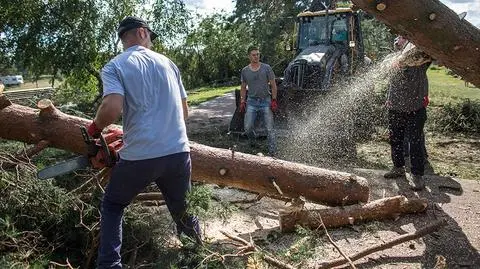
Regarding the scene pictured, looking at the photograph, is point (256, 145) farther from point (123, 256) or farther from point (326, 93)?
point (123, 256)

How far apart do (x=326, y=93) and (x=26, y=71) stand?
720 centimetres

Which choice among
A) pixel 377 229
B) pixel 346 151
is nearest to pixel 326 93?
pixel 346 151

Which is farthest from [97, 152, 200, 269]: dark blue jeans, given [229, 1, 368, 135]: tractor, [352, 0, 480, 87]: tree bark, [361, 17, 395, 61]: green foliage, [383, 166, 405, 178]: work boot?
[361, 17, 395, 61]: green foliage

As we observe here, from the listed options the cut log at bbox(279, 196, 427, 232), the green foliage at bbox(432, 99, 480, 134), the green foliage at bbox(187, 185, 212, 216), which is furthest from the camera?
the green foliage at bbox(432, 99, 480, 134)

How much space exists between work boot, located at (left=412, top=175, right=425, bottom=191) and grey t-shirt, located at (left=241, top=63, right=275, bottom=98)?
2.58 metres

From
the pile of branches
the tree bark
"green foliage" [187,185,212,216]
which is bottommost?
the pile of branches

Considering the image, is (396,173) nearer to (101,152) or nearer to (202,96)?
(101,152)

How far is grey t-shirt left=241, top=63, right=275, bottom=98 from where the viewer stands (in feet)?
22.0

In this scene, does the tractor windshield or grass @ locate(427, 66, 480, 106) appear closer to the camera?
the tractor windshield

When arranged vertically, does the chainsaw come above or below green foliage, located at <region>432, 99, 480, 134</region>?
above

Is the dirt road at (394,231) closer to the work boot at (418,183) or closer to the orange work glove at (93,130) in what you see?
the work boot at (418,183)

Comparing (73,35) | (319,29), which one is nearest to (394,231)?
(319,29)

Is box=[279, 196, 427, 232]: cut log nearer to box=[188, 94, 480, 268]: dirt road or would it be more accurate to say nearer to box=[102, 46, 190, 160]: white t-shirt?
box=[188, 94, 480, 268]: dirt road

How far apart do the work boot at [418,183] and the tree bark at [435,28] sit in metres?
1.79
